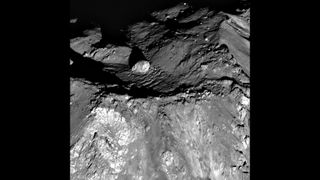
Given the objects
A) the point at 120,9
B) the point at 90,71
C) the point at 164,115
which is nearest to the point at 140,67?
the point at 90,71

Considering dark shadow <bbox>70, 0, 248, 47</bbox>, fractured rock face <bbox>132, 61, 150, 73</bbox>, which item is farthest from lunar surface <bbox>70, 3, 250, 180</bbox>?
dark shadow <bbox>70, 0, 248, 47</bbox>

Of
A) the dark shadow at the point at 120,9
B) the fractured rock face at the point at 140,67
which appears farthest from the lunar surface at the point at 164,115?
the dark shadow at the point at 120,9

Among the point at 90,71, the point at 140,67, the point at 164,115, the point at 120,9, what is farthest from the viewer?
the point at 120,9

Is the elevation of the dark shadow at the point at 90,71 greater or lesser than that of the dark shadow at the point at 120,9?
greater

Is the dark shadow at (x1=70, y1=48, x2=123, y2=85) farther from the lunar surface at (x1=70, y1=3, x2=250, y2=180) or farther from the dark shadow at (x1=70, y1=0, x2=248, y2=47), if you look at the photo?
the dark shadow at (x1=70, y1=0, x2=248, y2=47)

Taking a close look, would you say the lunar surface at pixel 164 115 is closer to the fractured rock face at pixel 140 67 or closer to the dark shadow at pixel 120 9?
the fractured rock face at pixel 140 67

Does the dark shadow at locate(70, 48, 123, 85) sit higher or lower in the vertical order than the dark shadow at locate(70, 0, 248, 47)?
higher

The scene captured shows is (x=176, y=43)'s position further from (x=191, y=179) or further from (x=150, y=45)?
(x=191, y=179)

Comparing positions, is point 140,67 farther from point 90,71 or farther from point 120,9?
point 120,9
